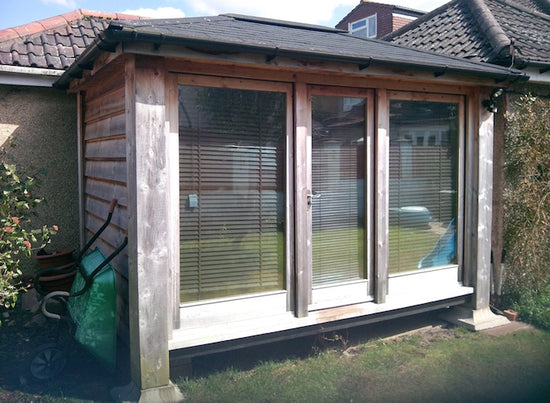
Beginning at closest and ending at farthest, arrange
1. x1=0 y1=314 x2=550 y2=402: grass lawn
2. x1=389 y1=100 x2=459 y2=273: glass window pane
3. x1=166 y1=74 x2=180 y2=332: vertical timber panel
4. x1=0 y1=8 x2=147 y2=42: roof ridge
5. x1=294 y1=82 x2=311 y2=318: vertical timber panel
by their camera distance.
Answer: x1=166 y1=74 x2=180 y2=332: vertical timber panel
x1=0 y1=314 x2=550 y2=402: grass lawn
x1=294 y1=82 x2=311 y2=318: vertical timber panel
x1=389 y1=100 x2=459 y2=273: glass window pane
x1=0 y1=8 x2=147 y2=42: roof ridge

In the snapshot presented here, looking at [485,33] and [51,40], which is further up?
[485,33]

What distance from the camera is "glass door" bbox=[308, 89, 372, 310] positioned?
5.21 meters

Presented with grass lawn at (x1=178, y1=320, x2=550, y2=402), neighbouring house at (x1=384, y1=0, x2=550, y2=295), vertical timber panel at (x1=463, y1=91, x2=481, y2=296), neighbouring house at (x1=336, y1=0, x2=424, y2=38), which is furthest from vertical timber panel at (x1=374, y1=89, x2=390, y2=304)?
neighbouring house at (x1=336, y1=0, x2=424, y2=38)

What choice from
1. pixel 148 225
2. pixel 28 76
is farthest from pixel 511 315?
pixel 28 76

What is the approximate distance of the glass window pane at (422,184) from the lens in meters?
5.77

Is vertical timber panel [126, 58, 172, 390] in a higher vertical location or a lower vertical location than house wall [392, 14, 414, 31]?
lower

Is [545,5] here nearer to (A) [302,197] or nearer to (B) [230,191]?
(A) [302,197]

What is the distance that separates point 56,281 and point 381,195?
146 inches

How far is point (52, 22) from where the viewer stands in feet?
25.0

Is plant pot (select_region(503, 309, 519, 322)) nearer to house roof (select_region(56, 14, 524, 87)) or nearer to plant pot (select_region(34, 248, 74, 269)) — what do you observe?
house roof (select_region(56, 14, 524, 87))

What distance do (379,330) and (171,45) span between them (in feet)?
13.1

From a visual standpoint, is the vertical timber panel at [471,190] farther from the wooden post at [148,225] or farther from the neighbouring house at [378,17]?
the neighbouring house at [378,17]

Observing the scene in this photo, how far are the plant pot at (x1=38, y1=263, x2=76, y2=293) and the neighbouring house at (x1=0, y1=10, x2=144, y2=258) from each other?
2.75ft

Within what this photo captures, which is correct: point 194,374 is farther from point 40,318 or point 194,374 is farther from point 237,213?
point 40,318
